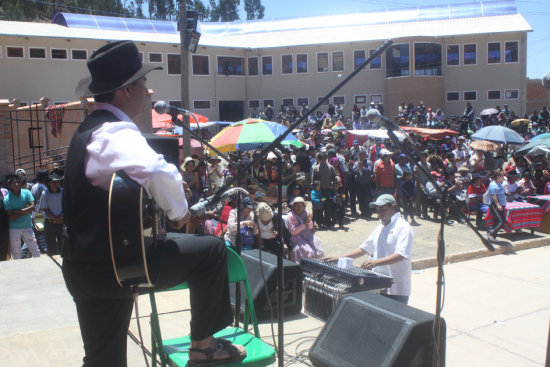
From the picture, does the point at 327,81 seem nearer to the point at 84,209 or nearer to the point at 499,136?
the point at 499,136

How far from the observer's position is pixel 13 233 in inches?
333

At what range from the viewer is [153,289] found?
2465mm

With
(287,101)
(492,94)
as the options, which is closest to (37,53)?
(287,101)

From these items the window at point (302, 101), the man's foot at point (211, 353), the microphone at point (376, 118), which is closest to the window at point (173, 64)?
the window at point (302, 101)

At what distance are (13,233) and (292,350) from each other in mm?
5711

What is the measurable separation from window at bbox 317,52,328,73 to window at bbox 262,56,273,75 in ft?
10.6

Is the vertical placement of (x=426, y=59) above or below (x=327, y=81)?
above

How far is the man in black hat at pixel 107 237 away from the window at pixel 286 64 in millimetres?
34045

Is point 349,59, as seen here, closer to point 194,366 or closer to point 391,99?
point 391,99

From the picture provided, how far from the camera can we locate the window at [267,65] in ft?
118

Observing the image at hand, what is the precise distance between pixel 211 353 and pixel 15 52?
98.6 ft

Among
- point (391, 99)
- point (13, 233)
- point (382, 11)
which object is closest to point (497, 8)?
point (382, 11)

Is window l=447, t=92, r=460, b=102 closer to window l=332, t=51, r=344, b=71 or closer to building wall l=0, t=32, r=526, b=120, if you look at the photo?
building wall l=0, t=32, r=526, b=120

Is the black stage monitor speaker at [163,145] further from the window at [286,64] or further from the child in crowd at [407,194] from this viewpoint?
the window at [286,64]
